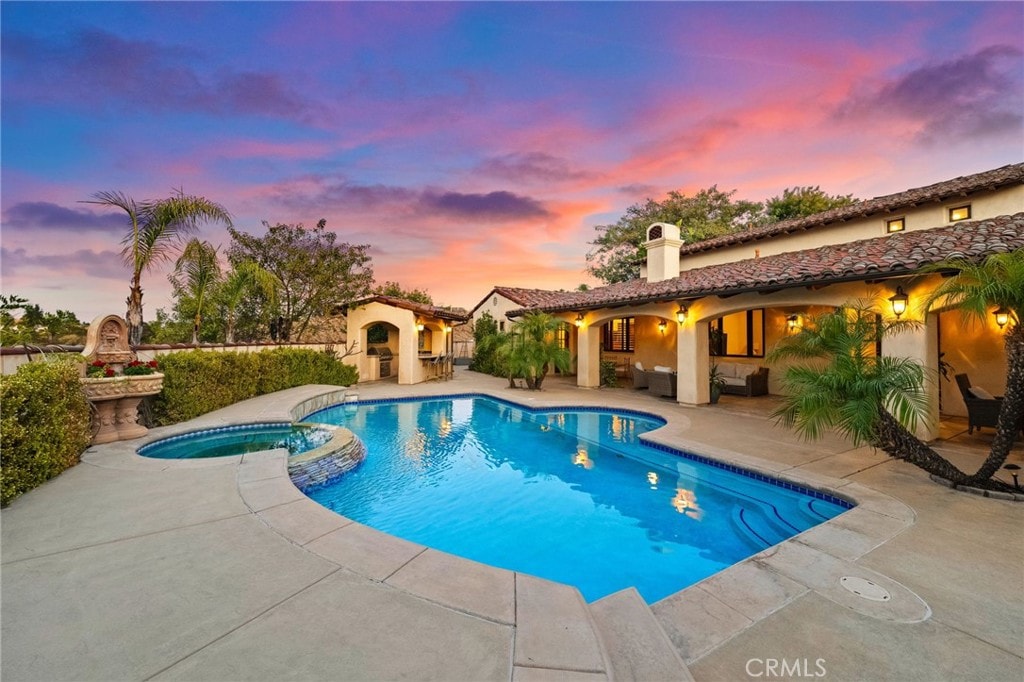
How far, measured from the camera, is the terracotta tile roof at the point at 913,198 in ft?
32.6

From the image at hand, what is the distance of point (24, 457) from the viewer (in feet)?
15.2

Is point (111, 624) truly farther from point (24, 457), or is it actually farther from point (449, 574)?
point (24, 457)

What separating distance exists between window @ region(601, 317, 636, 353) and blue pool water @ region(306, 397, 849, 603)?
11.0 metres

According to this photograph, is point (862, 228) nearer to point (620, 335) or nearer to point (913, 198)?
point (913, 198)

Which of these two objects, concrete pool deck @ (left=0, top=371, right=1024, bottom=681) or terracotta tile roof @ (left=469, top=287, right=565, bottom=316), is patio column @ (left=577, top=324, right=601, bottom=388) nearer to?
terracotta tile roof @ (left=469, top=287, right=565, bottom=316)

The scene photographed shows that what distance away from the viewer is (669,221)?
29016 mm

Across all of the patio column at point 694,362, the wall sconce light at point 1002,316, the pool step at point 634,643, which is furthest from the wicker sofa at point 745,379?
the pool step at point 634,643

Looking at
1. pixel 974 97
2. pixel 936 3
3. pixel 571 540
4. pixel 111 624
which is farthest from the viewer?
pixel 974 97

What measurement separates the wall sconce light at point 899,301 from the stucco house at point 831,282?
0.8 inches

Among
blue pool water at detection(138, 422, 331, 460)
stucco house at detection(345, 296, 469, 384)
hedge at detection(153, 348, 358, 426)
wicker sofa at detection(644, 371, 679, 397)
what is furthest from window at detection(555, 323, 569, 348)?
blue pool water at detection(138, 422, 331, 460)

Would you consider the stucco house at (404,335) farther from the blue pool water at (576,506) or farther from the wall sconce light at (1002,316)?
the wall sconce light at (1002,316)

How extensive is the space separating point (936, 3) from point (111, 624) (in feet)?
56.8

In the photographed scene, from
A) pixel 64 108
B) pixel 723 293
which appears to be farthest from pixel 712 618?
pixel 64 108

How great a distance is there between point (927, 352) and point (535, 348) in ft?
34.0
